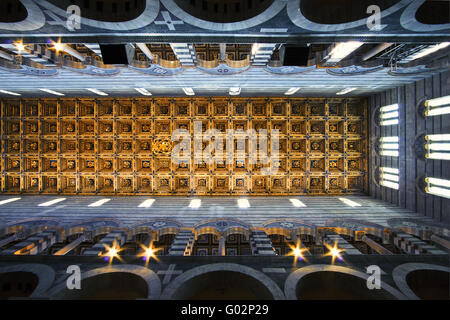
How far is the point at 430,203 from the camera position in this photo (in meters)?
12.5

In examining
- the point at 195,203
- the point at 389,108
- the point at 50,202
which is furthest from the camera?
the point at 195,203

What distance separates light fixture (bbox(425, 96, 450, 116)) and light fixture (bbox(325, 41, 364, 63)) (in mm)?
6334

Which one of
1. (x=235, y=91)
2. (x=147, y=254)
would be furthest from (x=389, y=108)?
(x=147, y=254)

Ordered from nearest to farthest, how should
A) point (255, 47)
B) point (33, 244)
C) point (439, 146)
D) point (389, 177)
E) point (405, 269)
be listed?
point (405, 269) < point (255, 47) < point (33, 244) < point (439, 146) < point (389, 177)

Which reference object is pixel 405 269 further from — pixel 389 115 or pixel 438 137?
pixel 389 115

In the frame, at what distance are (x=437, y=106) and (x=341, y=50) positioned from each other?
7.51 m

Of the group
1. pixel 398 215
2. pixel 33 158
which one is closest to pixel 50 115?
pixel 33 158

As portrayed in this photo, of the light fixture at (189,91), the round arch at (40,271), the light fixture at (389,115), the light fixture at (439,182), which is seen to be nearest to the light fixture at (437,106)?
the light fixture at (389,115)

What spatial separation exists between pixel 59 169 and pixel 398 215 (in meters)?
27.4

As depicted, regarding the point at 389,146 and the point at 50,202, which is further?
the point at 50,202

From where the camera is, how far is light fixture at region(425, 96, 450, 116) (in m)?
11.4

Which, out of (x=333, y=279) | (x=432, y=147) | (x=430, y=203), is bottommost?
(x=333, y=279)

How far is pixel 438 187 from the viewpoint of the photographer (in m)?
12.0

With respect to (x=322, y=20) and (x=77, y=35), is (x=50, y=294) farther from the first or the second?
(x=322, y=20)
